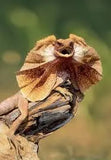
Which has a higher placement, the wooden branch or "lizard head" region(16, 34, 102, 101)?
"lizard head" region(16, 34, 102, 101)

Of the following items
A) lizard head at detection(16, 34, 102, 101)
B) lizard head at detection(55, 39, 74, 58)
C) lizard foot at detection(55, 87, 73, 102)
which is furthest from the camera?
lizard foot at detection(55, 87, 73, 102)

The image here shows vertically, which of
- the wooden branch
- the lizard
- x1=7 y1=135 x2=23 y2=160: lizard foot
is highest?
the lizard

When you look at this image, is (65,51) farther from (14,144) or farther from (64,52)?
(14,144)

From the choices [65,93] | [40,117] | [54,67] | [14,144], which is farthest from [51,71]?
[14,144]

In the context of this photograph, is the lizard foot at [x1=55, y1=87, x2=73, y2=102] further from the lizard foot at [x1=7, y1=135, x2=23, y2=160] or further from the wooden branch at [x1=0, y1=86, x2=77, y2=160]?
the lizard foot at [x1=7, y1=135, x2=23, y2=160]

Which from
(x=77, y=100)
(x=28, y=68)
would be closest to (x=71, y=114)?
(x=77, y=100)

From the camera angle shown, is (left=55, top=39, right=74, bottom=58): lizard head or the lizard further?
the lizard

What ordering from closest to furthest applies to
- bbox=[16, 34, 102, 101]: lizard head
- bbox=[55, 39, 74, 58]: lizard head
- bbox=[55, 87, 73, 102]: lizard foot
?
1. bbox=[55, 39, 74, 58]: lizard head
2. bbox=[16, 34, 102, 101]: lizard head
3. bbox=[55, 87, 73, 102]: lizard foot

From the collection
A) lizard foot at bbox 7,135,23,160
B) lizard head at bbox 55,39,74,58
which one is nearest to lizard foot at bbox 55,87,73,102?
lizard head at bbox 55,39,74,58

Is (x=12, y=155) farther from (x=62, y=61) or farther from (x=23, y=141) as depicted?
(x=62, y=61)
